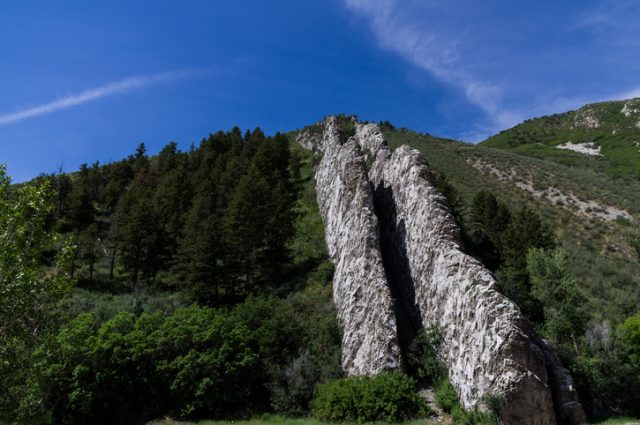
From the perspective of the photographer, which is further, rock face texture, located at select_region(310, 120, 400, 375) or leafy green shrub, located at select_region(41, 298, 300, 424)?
rock face texture, located at select_region(310, 120, 400, 375)

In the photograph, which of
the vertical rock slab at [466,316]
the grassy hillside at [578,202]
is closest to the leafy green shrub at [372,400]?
the vertical rock slab at [466,316]

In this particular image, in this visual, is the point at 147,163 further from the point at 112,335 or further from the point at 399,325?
the point at 399,325

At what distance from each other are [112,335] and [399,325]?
710 inches

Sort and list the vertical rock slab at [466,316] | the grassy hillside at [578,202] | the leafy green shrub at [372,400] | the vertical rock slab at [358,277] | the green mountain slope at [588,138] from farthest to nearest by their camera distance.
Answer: the green mountain slope at [588,138], the grassy hillside at [578,202], the vertical rock slab at [358,277], the leafy green shrub at [372,400], the vertical rock slab at [466,316]

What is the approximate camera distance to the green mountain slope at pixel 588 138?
101312mm

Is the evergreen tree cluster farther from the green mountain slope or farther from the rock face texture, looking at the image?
the green mountain slope

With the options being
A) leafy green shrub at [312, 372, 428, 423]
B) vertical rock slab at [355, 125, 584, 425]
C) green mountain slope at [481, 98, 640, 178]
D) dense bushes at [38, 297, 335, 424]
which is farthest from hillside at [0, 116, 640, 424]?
green mountain slope at [481, 98, 640, 178]

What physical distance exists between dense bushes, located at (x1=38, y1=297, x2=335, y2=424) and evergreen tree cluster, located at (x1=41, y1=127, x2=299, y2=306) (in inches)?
301

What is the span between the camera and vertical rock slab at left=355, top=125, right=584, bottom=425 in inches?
742

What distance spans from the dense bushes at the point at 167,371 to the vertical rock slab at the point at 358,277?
284 centimetres

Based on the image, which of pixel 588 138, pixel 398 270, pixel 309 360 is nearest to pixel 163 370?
pixel 309 360

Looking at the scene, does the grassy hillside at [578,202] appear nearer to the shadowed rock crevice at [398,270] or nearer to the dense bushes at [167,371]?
the shadowed rock crevice at [398,270]

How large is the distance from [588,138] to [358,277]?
124m

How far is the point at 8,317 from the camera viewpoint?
40.2 feet
